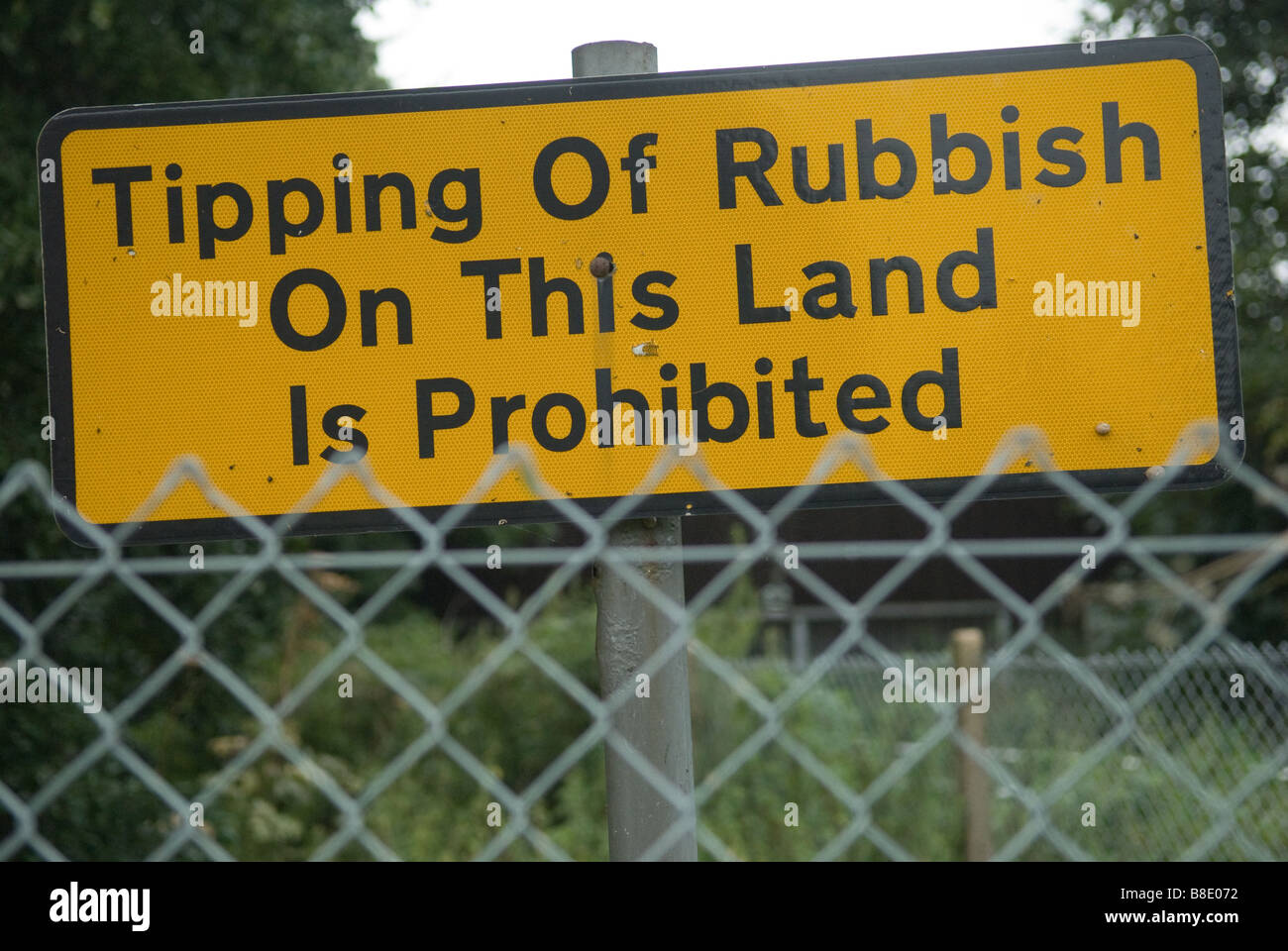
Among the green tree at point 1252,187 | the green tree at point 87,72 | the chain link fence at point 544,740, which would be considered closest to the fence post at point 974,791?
the chain link fence at point 544,740

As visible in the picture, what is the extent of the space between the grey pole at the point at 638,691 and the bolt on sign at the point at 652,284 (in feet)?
0.34

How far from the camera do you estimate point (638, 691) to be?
4.98 feet

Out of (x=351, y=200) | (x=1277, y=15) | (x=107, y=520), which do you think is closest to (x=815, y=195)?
(x=351, y=200)

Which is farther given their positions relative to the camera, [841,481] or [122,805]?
[122,805]

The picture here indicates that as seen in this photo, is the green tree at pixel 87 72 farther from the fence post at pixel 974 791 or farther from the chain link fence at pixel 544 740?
the fence post at pixel 974 791

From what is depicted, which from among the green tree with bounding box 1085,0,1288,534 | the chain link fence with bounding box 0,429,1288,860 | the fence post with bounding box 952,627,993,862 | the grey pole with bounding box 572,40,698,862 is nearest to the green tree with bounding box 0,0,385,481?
the chain link fence with bounding box 0,429,1288,860

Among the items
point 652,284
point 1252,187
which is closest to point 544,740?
point 652,284

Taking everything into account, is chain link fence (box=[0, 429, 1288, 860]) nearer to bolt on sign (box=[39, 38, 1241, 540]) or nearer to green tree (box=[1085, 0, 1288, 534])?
bolt on sign (box=[39, 38, 1241, 540])

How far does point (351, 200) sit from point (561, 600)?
20.8 ft

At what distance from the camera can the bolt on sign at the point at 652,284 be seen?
1.55m

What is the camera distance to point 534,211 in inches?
63.2
